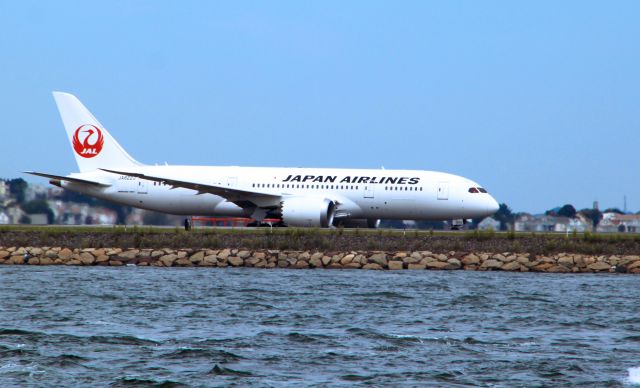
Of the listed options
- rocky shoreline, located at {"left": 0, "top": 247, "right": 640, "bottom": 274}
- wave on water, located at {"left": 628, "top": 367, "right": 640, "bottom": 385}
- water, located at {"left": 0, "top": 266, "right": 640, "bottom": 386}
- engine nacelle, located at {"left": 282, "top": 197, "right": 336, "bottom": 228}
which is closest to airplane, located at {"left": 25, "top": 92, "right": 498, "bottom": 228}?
engine nacelle, located at {"left": 282, "top": 197, "right": 336, "bottom": 228}

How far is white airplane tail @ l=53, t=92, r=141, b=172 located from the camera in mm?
57719

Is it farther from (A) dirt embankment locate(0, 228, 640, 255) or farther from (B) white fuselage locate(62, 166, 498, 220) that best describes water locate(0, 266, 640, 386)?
(B) white fuselage locate(62, 166, 498, 220)

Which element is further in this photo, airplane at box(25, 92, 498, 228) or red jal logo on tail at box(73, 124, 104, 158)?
red jal logo on tail at box(73, 124, 104, 158)

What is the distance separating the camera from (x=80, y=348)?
73.2 ft

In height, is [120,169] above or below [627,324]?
above

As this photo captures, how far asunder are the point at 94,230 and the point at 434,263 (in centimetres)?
1510

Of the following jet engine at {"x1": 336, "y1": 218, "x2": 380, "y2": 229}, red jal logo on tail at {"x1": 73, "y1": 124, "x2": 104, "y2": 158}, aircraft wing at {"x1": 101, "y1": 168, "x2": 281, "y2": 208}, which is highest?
red jal logo on tail at {"x1": 73, "y1": 124, "x2": 104, "y2": 158}

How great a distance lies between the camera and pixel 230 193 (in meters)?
51.6

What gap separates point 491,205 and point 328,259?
12341mm

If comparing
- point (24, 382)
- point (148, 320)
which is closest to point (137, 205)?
point (148, 320)

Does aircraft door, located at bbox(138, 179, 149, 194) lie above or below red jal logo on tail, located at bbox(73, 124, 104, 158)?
below

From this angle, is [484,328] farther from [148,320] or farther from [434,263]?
[434,263]

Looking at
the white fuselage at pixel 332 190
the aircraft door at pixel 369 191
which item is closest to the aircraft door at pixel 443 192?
the white fuselage at pixel 332 190

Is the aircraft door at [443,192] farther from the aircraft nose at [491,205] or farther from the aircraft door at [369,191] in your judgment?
the aircraft door at [369,191]
